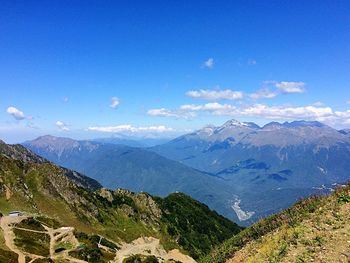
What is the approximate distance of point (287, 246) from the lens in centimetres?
2473

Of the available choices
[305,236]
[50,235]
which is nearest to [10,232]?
[50,235]

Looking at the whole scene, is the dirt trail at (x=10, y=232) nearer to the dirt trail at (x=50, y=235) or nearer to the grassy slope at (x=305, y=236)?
the dirt trail at (x=50, y=235)

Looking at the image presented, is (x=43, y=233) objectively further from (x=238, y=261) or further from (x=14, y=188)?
(x=238, y=261)

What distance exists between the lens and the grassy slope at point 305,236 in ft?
75.7

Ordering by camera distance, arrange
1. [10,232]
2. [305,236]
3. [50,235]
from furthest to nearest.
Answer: [50,235], [10,232], [305,236]

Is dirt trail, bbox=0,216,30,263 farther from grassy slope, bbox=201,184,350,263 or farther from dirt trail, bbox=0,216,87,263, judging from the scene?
grassy slope, bbox=201,184,350,263

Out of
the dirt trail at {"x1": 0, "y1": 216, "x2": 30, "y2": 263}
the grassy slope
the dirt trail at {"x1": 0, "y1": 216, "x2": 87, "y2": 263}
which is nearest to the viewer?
the grassy slope

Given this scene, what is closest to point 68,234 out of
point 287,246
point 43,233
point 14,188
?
point 43,233

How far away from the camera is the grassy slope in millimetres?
23062

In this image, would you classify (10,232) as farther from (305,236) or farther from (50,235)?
(305,236)

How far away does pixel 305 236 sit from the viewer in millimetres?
25062

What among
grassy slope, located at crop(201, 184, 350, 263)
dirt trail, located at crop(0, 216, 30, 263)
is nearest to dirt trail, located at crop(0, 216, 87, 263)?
dirt trail, located at crop(0, 216, 30, 263)

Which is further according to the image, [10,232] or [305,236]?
[10,232]

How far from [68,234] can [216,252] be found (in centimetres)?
13497
